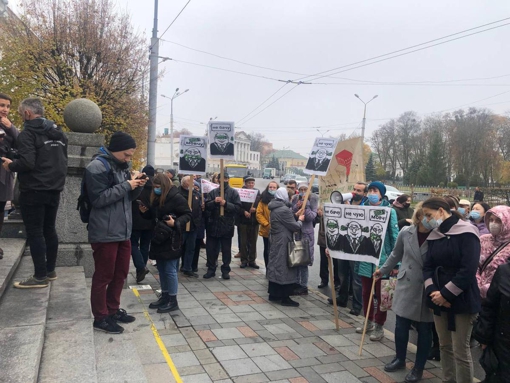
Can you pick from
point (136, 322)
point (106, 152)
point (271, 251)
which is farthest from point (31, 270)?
point (271, 251)

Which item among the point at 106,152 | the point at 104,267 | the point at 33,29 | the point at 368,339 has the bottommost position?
the point at 368,339

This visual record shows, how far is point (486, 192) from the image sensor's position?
24.5 metres

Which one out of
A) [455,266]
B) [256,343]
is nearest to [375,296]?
Result: [256,343]

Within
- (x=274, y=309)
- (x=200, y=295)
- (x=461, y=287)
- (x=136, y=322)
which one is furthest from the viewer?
(x=200, y=295)

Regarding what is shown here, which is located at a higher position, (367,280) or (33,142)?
(33,142)

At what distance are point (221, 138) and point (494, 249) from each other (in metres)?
5.04

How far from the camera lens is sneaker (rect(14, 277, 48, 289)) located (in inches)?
184

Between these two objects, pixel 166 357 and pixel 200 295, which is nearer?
pixel 166 357

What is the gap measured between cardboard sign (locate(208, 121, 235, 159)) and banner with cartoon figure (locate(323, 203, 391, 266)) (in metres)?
2.96

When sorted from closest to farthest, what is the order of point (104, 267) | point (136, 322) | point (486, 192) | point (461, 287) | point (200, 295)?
point (461, 287) → point (104, 267) → point (136, 322) → point (200, 295) → point (486, 192)

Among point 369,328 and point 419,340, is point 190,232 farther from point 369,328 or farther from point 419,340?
point 419,340

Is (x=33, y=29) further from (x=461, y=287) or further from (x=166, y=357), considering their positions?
(x=461, y=287)

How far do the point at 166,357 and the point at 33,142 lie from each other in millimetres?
2602

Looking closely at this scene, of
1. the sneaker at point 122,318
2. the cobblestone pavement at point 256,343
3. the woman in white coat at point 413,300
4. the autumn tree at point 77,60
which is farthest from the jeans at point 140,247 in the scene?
the autumn tree at point 77,60
